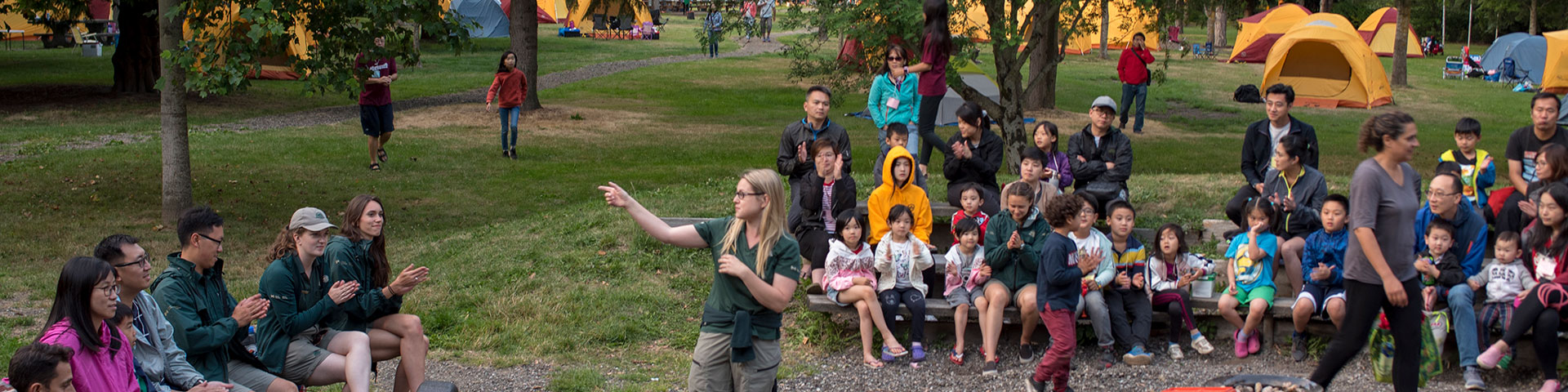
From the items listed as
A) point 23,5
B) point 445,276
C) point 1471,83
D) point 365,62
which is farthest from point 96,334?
point 1471,83

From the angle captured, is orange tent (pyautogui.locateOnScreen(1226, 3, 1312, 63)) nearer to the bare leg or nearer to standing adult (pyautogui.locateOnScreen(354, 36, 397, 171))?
standing adult (pyautogui.locateOnScreen(354, 36, 397, 171))

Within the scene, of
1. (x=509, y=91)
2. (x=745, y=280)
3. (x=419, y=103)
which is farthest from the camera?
(x=419, y=103)

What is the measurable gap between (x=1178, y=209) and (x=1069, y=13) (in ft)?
10.5

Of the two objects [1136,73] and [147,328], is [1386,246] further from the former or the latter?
[1136,73]

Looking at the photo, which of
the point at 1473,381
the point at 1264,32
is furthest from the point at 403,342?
the point at 1264,32

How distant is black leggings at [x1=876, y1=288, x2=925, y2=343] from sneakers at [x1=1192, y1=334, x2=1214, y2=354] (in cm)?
162

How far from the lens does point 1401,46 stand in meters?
27.6

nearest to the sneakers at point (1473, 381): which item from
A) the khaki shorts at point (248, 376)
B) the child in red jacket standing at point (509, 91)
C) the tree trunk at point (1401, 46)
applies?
the khaki shorts at point (248, 376)

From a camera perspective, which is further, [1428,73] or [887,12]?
[1428,73]

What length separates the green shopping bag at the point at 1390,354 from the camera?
17.5ft

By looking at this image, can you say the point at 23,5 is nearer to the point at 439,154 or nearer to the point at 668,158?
the point at 439,154

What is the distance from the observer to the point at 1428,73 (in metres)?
32.6

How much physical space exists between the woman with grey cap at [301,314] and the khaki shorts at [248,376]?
11cm

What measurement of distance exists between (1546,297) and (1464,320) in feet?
1.35
